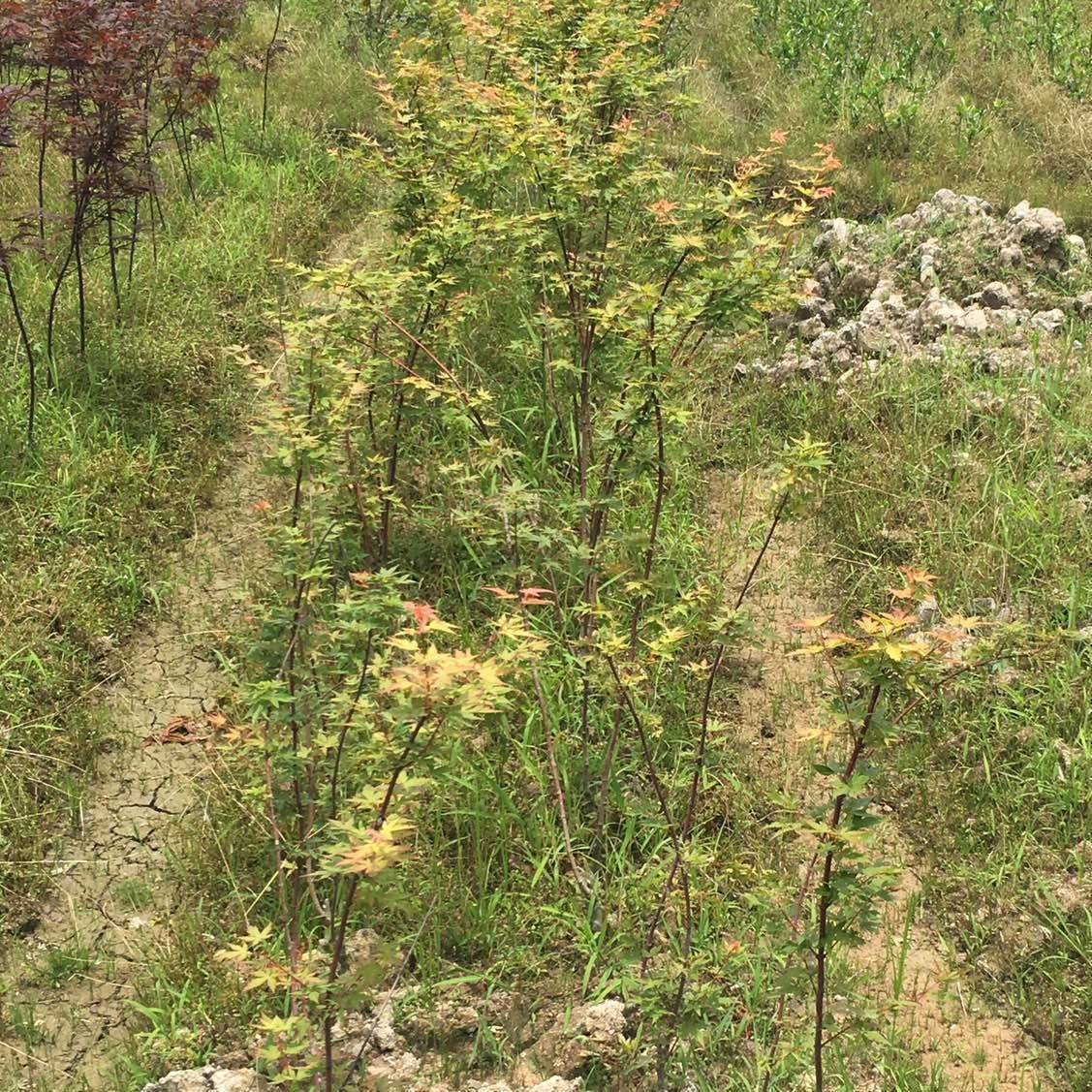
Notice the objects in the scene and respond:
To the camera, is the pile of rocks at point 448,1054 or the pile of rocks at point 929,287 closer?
the pile of rocks at point 448,1054

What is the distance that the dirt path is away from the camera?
2.88 m

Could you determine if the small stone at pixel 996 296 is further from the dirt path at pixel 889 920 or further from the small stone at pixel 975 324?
the dirt path at pixel 889 920

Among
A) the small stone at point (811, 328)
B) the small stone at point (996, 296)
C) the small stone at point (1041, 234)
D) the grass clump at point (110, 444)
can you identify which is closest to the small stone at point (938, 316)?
the small stone at point (996, 296)

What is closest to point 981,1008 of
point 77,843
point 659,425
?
point 659,425

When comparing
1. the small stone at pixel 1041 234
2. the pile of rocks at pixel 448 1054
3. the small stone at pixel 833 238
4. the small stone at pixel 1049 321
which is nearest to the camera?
the pile of rocks at pixel 448 1054

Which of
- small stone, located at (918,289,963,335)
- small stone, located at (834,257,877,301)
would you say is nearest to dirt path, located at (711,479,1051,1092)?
small stone, located at (918,289,963,335)

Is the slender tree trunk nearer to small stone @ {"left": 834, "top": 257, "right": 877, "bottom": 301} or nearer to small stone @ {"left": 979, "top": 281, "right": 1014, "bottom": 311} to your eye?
small stone @ {"left": 834, "top": 257, "right": 877, "bottom": 301}

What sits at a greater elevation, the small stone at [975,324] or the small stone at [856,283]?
the small stone at [856,283]

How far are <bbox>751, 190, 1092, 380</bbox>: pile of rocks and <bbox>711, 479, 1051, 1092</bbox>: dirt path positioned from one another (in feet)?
3.96

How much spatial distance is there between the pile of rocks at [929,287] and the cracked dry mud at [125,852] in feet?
9.13

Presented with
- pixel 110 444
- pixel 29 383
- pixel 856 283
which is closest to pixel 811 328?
pixel 856 283

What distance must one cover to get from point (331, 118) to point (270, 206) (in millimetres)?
1662

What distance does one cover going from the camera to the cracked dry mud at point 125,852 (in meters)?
3.05

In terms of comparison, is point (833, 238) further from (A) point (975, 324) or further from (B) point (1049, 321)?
(B) point (1049, 321)
